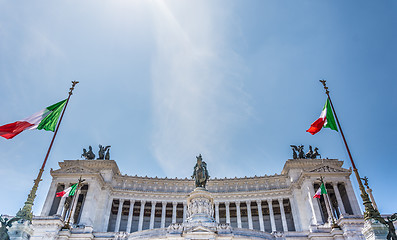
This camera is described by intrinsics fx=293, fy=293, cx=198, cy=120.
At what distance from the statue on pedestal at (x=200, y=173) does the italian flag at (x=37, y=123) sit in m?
17.2

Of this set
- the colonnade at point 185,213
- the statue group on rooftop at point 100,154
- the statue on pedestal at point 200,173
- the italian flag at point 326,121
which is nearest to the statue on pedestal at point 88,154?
the statue group on rooftop at point 100,154

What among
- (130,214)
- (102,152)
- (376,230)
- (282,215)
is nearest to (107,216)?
(130,214)

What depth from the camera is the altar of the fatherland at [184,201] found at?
5203 centimetres

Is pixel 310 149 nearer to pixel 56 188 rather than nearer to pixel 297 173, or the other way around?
pixel 297 173

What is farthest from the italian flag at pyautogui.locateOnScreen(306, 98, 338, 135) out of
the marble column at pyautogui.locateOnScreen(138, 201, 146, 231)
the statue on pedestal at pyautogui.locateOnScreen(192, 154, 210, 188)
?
the marble column at pyautogui.locateOnScreen(138, 201, 146, 231)

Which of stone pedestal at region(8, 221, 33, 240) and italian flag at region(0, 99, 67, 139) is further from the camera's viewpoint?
italian flag at region(0, 99, 67, 139)

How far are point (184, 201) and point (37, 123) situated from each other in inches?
1778

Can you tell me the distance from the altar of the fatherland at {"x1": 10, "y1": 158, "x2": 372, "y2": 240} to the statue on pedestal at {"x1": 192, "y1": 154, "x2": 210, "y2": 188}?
11028 mm

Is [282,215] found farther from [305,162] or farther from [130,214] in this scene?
[130,214]

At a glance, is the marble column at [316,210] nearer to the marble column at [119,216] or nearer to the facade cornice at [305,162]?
the facade cornice at [305,162]

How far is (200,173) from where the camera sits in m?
35.3

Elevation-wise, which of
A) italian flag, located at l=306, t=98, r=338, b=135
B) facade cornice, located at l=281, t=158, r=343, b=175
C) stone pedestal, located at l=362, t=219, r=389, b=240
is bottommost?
stone pedestal, located at l=362, t=219, r=389, b=240

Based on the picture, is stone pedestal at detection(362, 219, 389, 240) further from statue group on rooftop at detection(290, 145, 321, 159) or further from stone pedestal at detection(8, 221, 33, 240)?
statue group on rooftop at detection(290, 145, 321, 159)

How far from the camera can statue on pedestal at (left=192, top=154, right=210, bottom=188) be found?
3516 centimetres
